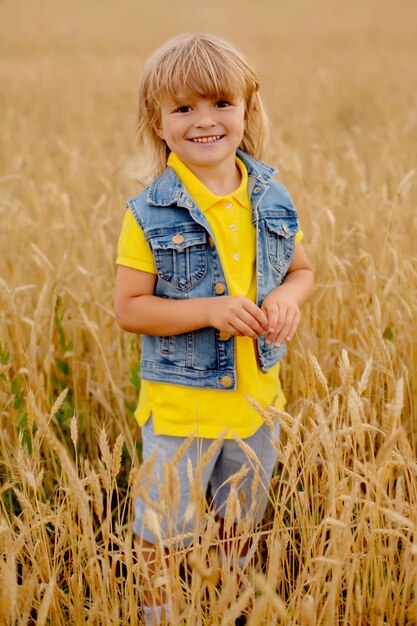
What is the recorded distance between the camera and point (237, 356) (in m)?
1.57

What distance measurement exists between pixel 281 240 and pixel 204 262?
0.22 meters

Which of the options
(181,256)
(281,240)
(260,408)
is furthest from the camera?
(281,240)

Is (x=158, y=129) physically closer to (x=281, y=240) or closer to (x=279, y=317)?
(x=281, y=240)

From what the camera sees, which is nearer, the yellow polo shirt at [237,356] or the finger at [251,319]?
the finger at [251,319]

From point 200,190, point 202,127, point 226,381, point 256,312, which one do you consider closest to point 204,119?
point 202,127

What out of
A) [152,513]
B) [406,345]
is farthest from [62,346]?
[152,513]

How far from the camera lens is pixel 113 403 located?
2215 millimetres

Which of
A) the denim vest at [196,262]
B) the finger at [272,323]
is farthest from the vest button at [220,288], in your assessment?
the finger at [272,323]

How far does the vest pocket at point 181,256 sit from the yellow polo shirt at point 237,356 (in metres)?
0.04

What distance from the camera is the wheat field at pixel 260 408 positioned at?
3.80ft

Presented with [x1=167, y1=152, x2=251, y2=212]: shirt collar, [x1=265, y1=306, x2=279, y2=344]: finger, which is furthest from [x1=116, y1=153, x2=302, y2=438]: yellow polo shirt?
[x1=265, y1=306, x2=279, y2=344]: finger

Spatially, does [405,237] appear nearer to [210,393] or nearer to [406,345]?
[406,345]

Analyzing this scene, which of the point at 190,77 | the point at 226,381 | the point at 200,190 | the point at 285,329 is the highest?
the point at 190,77

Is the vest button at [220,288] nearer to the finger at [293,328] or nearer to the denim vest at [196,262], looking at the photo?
the denim vest at [196,262]
